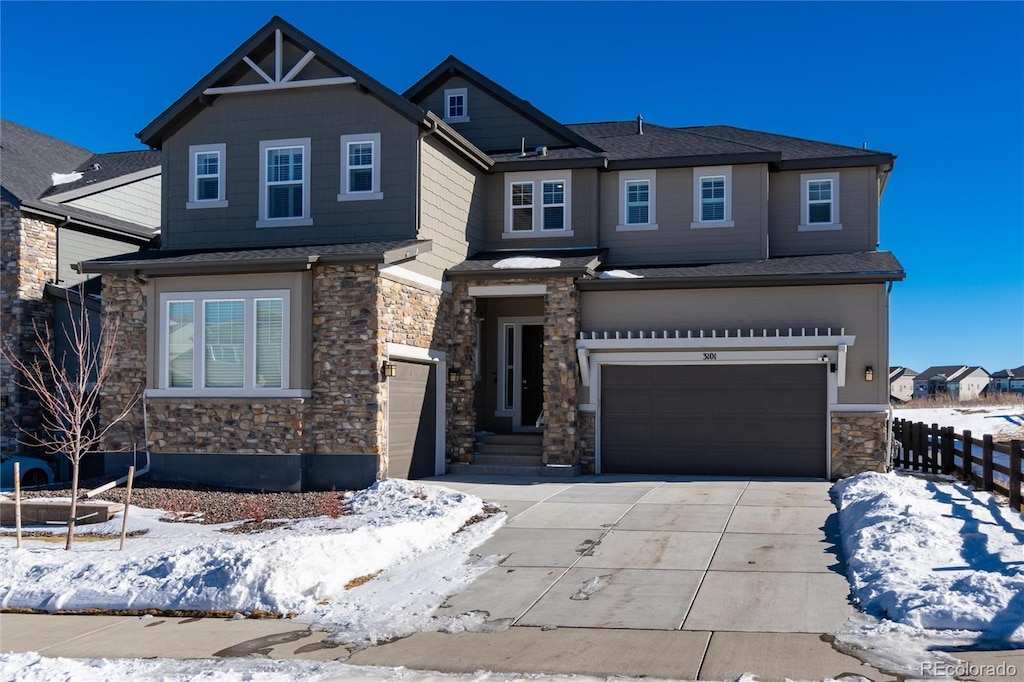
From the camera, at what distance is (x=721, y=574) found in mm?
10117

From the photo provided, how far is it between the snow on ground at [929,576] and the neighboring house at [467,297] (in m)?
5.30

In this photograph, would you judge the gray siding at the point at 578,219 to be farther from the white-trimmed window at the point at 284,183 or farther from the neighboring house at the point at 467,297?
the white-trimmed window at the point at 284,183

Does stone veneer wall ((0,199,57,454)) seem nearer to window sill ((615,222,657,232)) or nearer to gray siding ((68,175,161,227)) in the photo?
gray siding ((68,175,161,227))

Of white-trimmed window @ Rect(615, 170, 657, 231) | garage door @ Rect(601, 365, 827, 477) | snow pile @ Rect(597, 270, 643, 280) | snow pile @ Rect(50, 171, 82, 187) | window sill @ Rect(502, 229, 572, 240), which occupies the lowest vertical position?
garage door @ Rect(601, 365, 827, 477)

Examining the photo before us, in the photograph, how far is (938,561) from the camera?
30.9 feet

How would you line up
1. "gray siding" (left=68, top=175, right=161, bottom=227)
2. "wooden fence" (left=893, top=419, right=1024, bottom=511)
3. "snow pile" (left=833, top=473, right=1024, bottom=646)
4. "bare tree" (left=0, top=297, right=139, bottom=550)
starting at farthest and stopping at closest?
"gray siding" (left=68, top=175, right=161, bottom=227) → "bare tree" (left=0, top=297, right=139, bottom=550) → "wooden fence" (left=893, top=419, right=1024, bottom=511) → "snow pile" (left=833, top=473, right=1024, bottom=646)

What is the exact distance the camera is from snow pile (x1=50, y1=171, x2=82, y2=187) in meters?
23.5

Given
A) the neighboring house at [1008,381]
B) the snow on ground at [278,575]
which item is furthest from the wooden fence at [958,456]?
the neighboring house at [1008,381]

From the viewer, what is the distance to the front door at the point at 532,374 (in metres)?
20.8

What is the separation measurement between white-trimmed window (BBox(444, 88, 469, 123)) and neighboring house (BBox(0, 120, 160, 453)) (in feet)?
26.2

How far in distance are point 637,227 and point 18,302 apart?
42.7ft

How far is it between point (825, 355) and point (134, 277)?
12.2 metres

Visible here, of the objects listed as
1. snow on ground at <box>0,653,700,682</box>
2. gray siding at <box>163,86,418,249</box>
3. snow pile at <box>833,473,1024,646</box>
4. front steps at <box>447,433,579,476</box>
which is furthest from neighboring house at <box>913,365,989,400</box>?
snow on ground at <box>0,653,700,682</box>

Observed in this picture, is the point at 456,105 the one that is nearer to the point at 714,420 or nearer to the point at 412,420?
the point at 412,420
